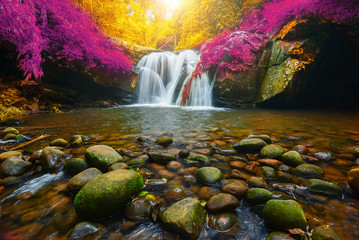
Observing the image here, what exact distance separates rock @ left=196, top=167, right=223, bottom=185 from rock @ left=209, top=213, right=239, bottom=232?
1.47 feet

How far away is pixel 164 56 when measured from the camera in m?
12.4

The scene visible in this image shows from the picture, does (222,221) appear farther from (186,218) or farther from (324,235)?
(324,235)

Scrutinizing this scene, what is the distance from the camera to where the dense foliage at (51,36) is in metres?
4.88

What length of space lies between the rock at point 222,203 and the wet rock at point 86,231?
33.7 inches

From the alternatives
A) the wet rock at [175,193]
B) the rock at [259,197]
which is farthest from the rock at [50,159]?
the rock at [259,197]

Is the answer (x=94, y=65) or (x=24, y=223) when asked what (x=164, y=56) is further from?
(x=24, y=223)

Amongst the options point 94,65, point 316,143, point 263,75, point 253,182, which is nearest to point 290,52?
point 263,75

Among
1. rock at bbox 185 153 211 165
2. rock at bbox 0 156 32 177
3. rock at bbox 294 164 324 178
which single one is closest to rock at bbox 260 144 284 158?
rock at bbox 294 164 324 178

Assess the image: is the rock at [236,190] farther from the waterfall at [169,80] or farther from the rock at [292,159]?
the waterfall at [169,80]

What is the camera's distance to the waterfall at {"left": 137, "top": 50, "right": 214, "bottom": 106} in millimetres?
9078

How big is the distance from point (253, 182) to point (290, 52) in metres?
7.32

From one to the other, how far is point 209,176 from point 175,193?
426 millimetres

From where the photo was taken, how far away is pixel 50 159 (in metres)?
2.02

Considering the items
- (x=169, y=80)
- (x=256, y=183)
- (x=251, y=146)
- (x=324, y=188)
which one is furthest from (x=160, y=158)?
(x=169, y=80)
